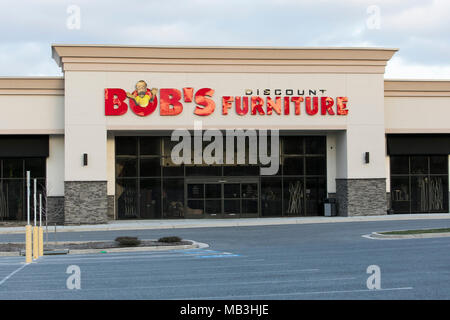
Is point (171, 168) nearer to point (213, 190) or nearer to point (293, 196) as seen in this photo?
point (213, 190)

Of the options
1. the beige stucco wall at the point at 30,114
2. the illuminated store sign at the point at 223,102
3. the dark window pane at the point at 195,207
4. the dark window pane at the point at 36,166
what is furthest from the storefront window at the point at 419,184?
the dark window pane at the point at 36,166

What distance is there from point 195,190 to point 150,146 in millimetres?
3554

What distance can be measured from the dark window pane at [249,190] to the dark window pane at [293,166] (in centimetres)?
197

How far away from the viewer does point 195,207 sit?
121 ft

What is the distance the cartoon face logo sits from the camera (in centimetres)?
3375

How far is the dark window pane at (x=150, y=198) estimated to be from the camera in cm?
3647

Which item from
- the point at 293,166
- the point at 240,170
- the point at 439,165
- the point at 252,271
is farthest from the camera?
the point at 439,165

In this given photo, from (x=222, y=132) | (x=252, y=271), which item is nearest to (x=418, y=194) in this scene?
(x=222, y=132)

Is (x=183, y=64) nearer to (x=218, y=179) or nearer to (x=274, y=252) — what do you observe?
(x=218, y=179)

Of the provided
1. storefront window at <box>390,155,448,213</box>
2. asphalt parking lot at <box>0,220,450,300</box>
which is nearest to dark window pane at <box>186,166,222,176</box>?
storefront window at <box>390,155,448,213</box>

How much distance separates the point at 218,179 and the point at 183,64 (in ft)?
22.8

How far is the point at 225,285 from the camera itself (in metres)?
13.0
